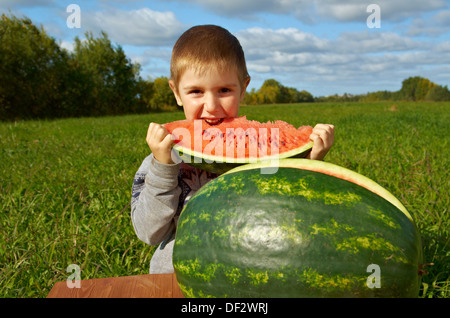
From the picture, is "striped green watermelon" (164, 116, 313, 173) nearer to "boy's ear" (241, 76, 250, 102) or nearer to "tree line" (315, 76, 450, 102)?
"boy's ear" (241, 76, 250, 102)

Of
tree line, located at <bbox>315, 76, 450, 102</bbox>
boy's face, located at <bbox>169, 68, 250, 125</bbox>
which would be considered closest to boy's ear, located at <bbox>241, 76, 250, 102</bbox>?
boy's face, located at <bbox>169, 68, 250, 125</bbox>

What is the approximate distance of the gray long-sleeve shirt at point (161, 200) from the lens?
1922 millimetres

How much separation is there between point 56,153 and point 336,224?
649cm

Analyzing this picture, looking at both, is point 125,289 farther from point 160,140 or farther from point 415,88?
point 415,88

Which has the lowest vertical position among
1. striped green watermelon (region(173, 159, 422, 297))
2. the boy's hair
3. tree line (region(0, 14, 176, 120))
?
striped green watermelon (region(173, 159, 422, 297))

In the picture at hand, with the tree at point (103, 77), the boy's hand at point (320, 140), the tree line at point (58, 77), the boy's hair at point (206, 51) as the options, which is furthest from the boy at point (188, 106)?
the tree at point (103, 77)

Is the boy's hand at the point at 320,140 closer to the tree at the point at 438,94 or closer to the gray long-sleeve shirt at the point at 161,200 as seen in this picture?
the gray long-sleeve shirt at the point at 161,200

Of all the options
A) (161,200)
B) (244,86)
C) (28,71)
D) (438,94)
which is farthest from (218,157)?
(438,94)

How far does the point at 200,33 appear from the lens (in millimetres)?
2258

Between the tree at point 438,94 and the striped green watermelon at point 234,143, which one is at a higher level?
the tree at point 438,94

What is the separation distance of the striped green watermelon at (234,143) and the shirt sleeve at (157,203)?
0.49 feet

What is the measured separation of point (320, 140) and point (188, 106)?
0.81 m

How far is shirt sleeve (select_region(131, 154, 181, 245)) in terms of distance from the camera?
1.91 metres

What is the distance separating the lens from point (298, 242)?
3.70 ft
